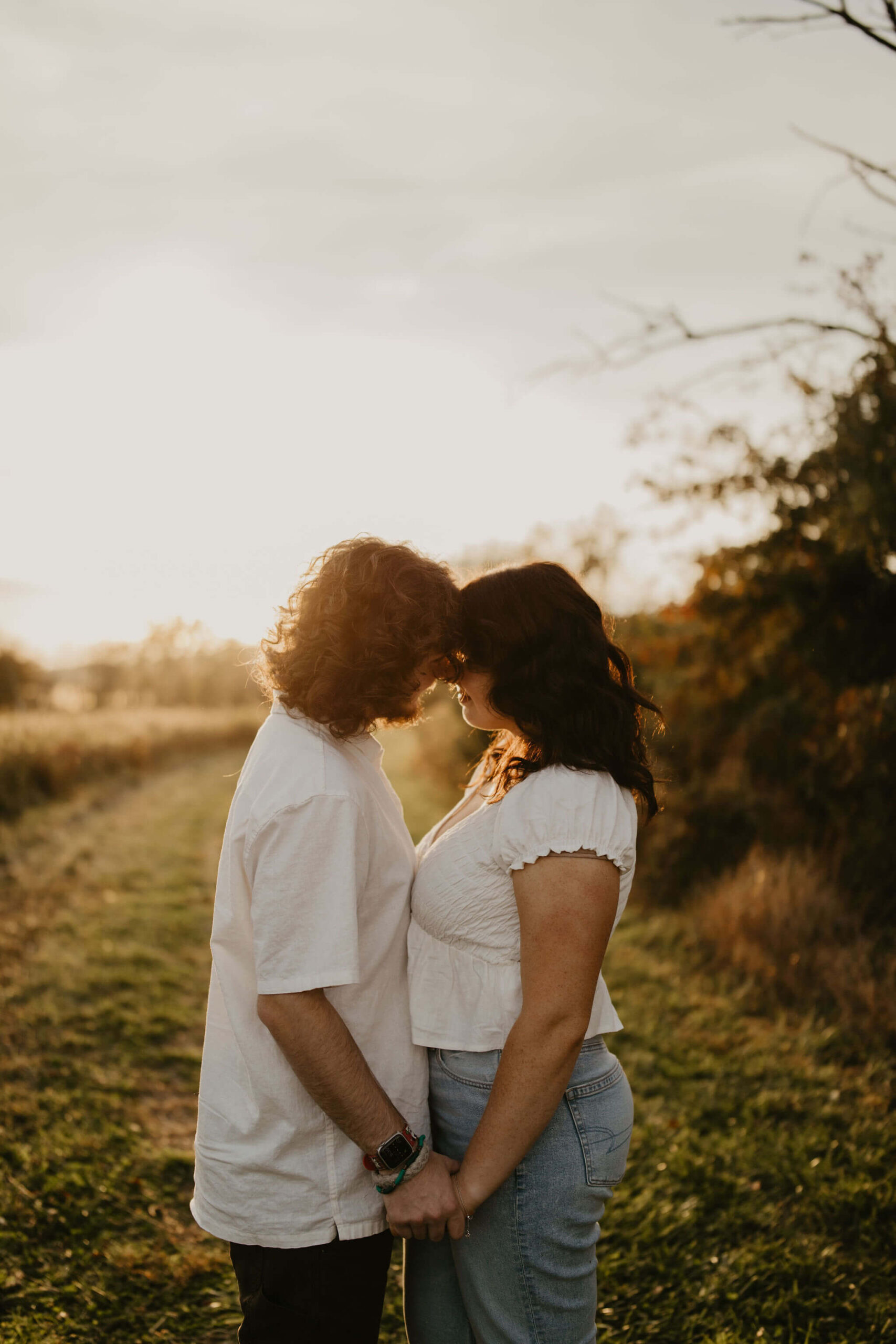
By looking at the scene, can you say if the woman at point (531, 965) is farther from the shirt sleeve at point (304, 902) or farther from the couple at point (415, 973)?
the shirt sleeve at point (304, 902)

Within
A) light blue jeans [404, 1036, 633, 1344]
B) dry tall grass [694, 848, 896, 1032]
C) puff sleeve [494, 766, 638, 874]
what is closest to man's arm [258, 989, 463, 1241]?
light blue jeans [404, 1036, 633, 1344]

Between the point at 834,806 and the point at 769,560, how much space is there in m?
1.89

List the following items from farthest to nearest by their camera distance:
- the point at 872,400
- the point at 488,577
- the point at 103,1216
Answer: the point at 872,400 < the point at 103,1216 < the point at 488,577

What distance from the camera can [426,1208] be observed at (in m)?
1.72

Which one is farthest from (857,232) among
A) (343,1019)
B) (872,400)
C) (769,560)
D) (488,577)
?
(343,1019)

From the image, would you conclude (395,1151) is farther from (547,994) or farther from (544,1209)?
(547,994)

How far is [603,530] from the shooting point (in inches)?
636

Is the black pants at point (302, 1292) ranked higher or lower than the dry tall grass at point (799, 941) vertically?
higher

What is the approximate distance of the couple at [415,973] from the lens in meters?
1.66

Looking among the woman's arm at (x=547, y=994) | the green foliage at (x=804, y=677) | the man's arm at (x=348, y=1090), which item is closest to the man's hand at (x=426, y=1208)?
the man's arm at (x=348, y=1090)

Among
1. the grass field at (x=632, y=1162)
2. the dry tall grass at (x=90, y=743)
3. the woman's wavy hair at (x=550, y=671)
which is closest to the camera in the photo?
the woman's wavy hair at (x=550, y=671)

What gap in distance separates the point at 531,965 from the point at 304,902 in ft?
1.56

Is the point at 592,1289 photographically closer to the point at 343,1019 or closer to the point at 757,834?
the point at 343,1019

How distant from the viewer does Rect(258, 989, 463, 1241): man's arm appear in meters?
1.64
